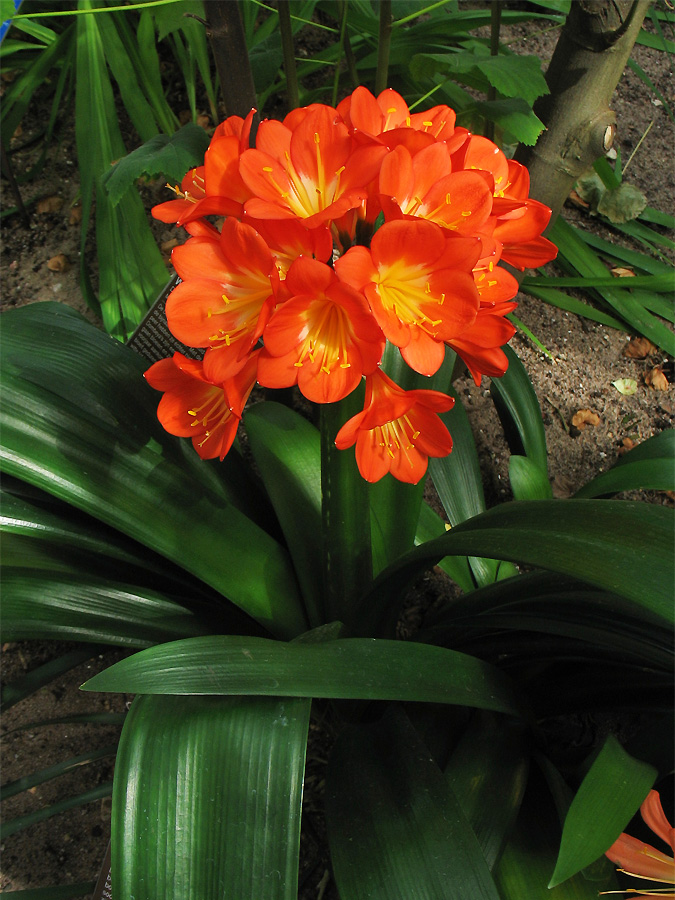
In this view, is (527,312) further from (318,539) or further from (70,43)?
(70,43)

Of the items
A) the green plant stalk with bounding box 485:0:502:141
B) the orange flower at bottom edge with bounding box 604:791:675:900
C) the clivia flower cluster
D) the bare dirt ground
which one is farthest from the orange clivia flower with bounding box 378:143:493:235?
the bare dirt ground

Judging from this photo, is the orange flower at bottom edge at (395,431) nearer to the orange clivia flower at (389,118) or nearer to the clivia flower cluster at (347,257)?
the clivia flower cluster at (347,257)

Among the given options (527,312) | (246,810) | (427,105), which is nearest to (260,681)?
(246,810)

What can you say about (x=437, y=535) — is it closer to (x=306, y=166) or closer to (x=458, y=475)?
(x=458, y=475)

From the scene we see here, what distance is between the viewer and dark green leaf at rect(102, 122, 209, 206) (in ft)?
2.71

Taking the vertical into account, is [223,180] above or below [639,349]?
above

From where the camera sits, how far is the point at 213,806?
0.57 meters

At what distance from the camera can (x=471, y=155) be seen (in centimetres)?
67

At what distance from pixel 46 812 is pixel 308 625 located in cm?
48

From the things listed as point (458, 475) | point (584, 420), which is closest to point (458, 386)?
point (584, 420)

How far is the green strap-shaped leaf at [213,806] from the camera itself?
1.81 ft

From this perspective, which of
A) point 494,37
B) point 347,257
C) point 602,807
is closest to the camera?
point 347,257

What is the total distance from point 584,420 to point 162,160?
0.96 meters

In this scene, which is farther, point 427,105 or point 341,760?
point 427,105
